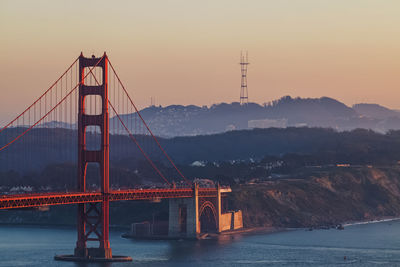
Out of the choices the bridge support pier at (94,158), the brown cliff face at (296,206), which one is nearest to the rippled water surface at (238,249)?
the bridge support pier at (94,158)

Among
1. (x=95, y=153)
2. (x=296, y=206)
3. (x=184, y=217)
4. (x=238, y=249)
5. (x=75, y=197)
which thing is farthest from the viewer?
(x=296, y=206)

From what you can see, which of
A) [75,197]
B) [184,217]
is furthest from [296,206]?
[75,197]

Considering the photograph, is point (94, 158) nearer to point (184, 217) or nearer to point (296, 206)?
point (184, 217)

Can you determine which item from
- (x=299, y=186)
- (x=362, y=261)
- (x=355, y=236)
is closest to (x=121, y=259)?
(x=362, y=261)

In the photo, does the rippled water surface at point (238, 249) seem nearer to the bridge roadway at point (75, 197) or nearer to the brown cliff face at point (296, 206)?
the bridge roadway at point (75, 197)

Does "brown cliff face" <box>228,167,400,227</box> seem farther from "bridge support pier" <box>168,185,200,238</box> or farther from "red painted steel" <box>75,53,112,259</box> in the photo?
"red painted steel" <box>75,53,112,259</box>

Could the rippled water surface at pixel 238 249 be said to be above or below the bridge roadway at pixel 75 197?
below
